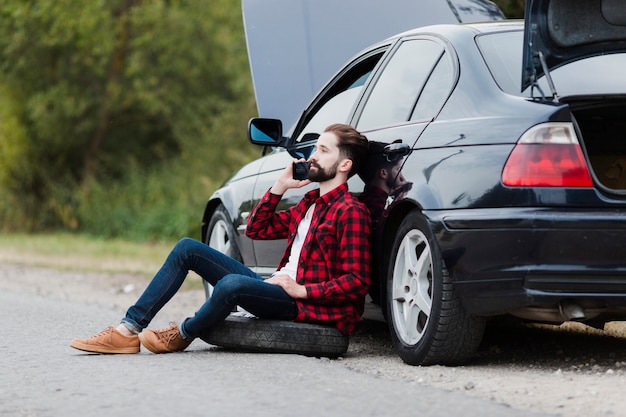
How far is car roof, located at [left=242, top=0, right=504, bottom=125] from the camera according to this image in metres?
8.31

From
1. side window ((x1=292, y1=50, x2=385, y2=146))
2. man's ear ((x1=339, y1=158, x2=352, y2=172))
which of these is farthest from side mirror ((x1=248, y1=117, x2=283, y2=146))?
man's ear ((x1=339, y1=158, x2=352, y2=172))

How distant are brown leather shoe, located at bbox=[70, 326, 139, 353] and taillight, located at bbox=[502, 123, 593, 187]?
2.32m

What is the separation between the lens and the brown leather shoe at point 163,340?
636cm

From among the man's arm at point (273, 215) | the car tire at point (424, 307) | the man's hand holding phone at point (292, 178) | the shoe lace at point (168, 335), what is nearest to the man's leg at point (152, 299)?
the shoe lace at point (168, 335)

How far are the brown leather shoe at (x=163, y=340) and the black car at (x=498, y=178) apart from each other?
110 cm

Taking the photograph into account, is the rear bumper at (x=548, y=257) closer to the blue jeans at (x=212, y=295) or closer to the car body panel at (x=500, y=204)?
the car body panel at (x=500, y=204)

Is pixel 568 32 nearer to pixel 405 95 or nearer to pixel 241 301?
pixel 405 95

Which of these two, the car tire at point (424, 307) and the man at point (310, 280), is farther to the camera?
the man at point (310, 280)

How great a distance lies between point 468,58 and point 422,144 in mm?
482

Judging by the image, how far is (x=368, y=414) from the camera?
14.4 feet

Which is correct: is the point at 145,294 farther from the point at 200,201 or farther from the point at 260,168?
the point at 200,201

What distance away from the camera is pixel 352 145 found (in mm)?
6270

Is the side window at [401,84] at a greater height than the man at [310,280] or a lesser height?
greater

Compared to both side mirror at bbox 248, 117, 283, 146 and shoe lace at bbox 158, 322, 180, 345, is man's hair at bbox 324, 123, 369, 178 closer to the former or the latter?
side mirror at bbox 248, 117, 283, 146
